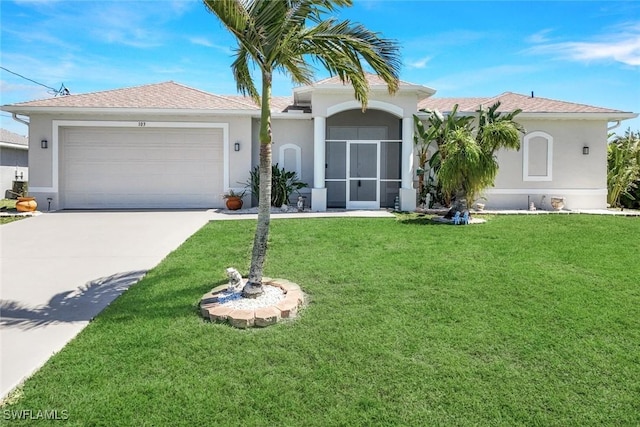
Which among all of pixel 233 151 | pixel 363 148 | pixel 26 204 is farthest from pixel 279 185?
pixel 26 204

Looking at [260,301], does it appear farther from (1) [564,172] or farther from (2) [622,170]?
(2) [622,170]

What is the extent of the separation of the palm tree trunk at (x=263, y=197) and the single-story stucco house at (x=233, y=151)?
900cm

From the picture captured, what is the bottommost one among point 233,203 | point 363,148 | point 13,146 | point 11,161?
point 233,203

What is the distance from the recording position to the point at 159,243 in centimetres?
919

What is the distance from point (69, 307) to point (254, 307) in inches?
96.8

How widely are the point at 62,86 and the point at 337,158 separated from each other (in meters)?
27.3

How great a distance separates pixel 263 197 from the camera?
5.50 metres

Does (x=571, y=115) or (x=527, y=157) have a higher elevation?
(x=571, y=115)

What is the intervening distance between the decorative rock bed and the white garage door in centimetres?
1058

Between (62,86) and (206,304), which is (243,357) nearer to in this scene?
(206,304)

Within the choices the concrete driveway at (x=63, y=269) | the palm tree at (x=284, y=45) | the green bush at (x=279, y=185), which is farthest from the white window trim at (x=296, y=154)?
the palm tree at (x=284, y=45)

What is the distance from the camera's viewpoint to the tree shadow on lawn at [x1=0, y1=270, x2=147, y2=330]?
4879 mm

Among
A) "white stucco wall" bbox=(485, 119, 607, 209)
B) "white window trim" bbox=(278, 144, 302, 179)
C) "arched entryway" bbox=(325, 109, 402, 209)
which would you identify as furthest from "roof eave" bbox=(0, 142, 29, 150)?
Result: "white stucco wall" bbox=(485, 119, 607, 209)

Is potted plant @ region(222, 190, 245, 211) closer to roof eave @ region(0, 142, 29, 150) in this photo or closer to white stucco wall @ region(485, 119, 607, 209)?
white stucco wall @ region(485, 119, 607, 209)
